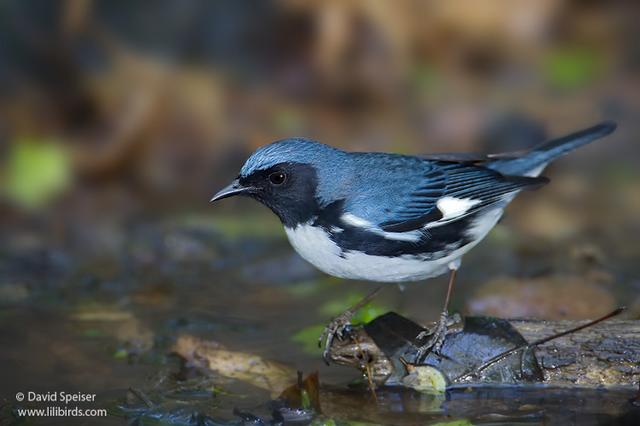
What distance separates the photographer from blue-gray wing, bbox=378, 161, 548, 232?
5.16 m

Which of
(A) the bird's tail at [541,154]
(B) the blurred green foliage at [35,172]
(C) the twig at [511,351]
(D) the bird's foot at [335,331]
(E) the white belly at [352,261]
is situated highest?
(B) the blurred green foliage at [35,172]

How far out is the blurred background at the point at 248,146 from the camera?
19.7 feet

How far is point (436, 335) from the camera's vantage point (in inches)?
193

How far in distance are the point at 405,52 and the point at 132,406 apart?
6.73 m

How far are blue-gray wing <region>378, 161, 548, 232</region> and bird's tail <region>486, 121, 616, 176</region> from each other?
1.34ft

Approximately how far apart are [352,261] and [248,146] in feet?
15.0

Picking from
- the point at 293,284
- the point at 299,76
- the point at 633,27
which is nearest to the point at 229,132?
the point at 299,76

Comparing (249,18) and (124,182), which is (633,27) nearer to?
(249,18)

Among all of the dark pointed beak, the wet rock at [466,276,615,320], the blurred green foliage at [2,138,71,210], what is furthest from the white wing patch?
the blurred green foliage at [2,138,71,210]

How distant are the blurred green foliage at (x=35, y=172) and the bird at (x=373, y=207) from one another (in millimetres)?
3727

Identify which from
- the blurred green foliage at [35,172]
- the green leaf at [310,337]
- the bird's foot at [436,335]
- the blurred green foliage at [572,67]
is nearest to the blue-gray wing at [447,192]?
the bird's foot at [436,335]

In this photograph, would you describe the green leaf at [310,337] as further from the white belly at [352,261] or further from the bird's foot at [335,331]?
the white belly at [352,261]

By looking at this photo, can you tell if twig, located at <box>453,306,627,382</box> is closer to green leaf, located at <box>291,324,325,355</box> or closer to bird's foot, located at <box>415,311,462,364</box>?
bird's foot, located at <box>415,311,462,364</box>

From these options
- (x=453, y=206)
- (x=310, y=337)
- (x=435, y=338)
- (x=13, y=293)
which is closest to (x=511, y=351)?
(x=435, y=338)
